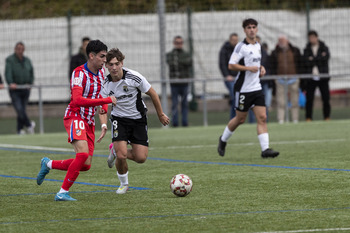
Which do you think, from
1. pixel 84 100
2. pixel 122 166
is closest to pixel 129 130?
pixel 122 166

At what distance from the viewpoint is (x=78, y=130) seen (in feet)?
26.4

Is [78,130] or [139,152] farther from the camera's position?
[139,152]

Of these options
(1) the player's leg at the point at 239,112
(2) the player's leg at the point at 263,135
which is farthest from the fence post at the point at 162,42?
(2) the player's leg at the point at 263,135

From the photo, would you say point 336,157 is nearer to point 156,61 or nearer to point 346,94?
point 156,61

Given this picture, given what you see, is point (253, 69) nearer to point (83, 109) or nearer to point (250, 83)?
point (250, 83)

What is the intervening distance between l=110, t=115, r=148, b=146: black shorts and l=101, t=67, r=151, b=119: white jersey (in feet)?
0.18

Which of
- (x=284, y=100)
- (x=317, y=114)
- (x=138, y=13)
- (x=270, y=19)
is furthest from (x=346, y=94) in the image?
(x=138, y=13)

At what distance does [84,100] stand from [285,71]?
38.7ft

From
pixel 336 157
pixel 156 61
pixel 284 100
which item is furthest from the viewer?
pixel 156 61

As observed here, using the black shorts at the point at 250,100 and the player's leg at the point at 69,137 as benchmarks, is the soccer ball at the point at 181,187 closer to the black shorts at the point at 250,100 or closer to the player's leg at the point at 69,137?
the player's leg at the point at 69,137

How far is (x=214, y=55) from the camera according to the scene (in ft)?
72.0

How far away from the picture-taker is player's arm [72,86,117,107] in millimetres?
7711

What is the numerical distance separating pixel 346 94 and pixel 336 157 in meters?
12.3

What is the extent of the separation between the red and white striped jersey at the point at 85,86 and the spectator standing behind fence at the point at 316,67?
11309mm
